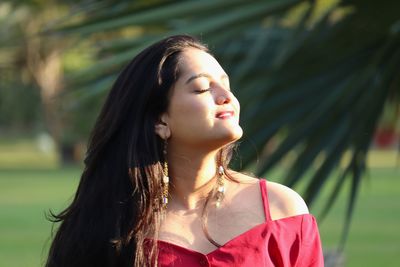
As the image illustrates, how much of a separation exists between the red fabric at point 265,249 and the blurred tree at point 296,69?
2.04 m

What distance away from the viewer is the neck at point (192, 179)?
271cm

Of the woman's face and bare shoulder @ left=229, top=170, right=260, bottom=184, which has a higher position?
the woman's face

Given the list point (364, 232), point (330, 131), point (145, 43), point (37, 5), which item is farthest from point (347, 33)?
point (364, 232)

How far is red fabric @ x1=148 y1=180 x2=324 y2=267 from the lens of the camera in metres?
2.56

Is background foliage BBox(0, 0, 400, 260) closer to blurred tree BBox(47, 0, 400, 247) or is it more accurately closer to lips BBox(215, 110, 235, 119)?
blurred tree BBox(47, 0, 400, 247)

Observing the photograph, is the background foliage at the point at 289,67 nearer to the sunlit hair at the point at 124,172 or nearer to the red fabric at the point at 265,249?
the sunlit hair at the point at 124,172

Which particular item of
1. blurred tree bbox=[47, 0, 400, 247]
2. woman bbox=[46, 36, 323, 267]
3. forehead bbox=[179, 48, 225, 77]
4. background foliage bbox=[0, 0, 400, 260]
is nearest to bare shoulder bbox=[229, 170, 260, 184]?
woman bbox=[46, 36, 323, 267]

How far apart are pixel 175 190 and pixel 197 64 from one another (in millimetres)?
300

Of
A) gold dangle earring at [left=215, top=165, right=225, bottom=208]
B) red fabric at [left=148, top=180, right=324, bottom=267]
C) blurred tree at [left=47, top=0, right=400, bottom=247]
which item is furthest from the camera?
blurred tree at [left=47, top=0, right=400, bottom=247]

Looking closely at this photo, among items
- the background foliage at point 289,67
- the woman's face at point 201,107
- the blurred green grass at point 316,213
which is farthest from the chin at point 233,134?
the background foliage at point 289,67

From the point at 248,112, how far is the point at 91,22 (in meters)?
0.83

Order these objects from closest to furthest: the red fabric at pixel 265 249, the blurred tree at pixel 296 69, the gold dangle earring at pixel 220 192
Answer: the red fabric at pixel 265 249, the gold dangle earring at pixel 220 192, the blurred tree at pixel 296 69

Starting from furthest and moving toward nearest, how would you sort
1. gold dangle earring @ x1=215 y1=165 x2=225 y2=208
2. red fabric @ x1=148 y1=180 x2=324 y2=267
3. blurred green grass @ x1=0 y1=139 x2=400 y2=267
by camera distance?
blurred green grass @ x1=0 y1=139 x2=400 y2=267 → gold dangle earring @ x1=215 y1=165 x2=225 y2=208 → red fabric @ x1=148 y1=180 x2=324 y2=267

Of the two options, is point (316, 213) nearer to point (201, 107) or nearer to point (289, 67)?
point (289, 67)
